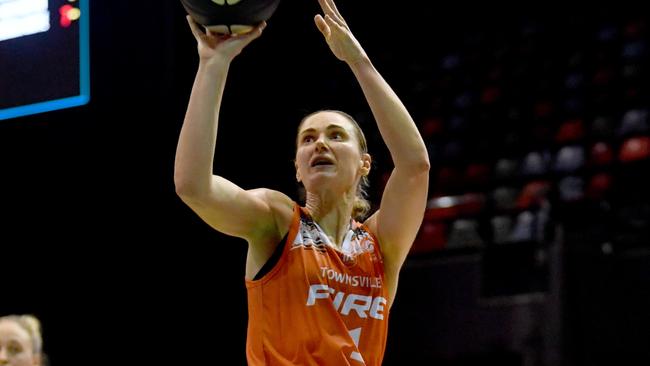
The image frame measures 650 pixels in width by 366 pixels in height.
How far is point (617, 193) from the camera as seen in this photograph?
7.50 m

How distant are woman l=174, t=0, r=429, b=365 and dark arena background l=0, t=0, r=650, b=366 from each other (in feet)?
5.30

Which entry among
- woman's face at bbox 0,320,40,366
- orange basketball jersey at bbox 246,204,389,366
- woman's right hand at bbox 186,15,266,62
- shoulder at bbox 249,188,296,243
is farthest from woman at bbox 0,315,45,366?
woman's right hand at bbox 186,15,266,62

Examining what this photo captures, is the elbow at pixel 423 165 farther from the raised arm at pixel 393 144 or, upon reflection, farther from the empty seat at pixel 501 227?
the empty seat at pixel 501 227

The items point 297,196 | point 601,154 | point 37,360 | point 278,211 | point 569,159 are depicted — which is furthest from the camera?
point 569,159

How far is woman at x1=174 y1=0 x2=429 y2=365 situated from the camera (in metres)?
2.49

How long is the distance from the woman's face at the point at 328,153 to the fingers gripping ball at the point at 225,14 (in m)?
0.44

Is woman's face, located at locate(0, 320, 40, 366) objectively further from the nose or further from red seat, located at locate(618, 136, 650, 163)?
red seat, located at locate(618, 136, 650, 163)

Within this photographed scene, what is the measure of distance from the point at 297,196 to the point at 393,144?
206 inches

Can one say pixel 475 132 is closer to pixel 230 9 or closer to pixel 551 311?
pixel 551 311

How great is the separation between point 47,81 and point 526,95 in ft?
21.2

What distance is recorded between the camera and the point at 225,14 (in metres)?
2.52

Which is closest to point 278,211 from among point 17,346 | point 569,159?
point 17,346

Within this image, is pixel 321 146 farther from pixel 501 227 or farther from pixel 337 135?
pixel 501 227

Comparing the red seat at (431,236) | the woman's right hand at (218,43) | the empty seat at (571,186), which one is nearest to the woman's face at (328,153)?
the woman's right hand at (218,43)
